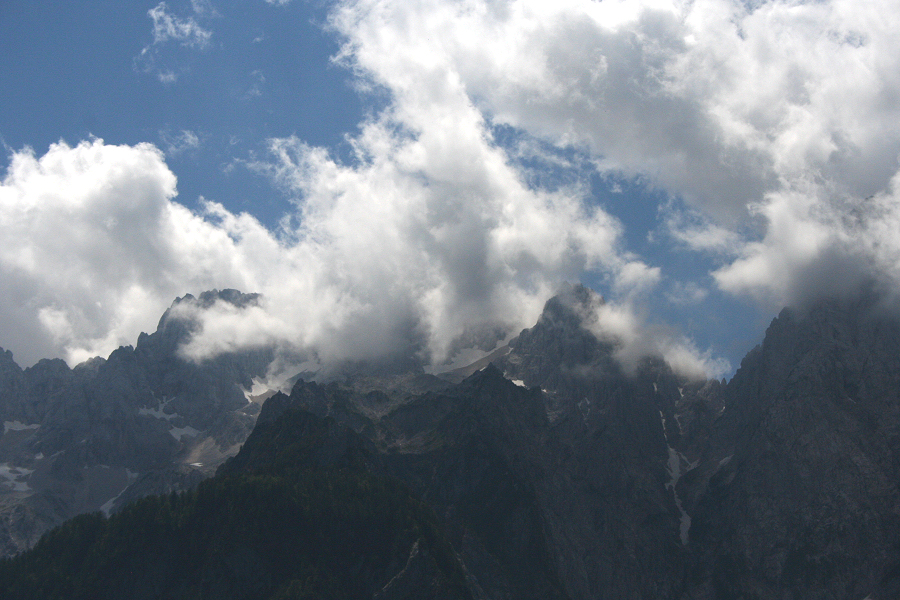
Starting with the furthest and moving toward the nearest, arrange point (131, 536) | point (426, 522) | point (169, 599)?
1. point (426, 522)
2. point (131, 536)
3. point (169, 599)

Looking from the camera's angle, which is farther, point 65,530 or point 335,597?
point 65,530

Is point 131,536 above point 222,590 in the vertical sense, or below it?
above

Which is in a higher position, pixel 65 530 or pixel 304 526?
pixel 65 530

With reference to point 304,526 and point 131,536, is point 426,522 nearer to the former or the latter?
point 304,526

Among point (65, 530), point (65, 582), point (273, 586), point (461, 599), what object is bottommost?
point (461, 599)

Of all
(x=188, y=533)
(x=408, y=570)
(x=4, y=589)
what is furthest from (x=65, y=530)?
(x=408, y=570)

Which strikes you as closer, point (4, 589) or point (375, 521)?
point (4, 589)

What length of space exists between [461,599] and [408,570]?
1378 cm

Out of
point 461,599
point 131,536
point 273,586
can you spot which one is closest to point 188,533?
point 131,536

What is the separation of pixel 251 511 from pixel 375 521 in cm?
3029

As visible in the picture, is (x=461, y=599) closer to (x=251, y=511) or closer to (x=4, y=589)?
(x=251, y=511)

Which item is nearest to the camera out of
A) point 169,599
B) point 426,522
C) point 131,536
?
point 169,599

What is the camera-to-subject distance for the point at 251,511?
18775cm

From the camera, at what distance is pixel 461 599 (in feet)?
573
